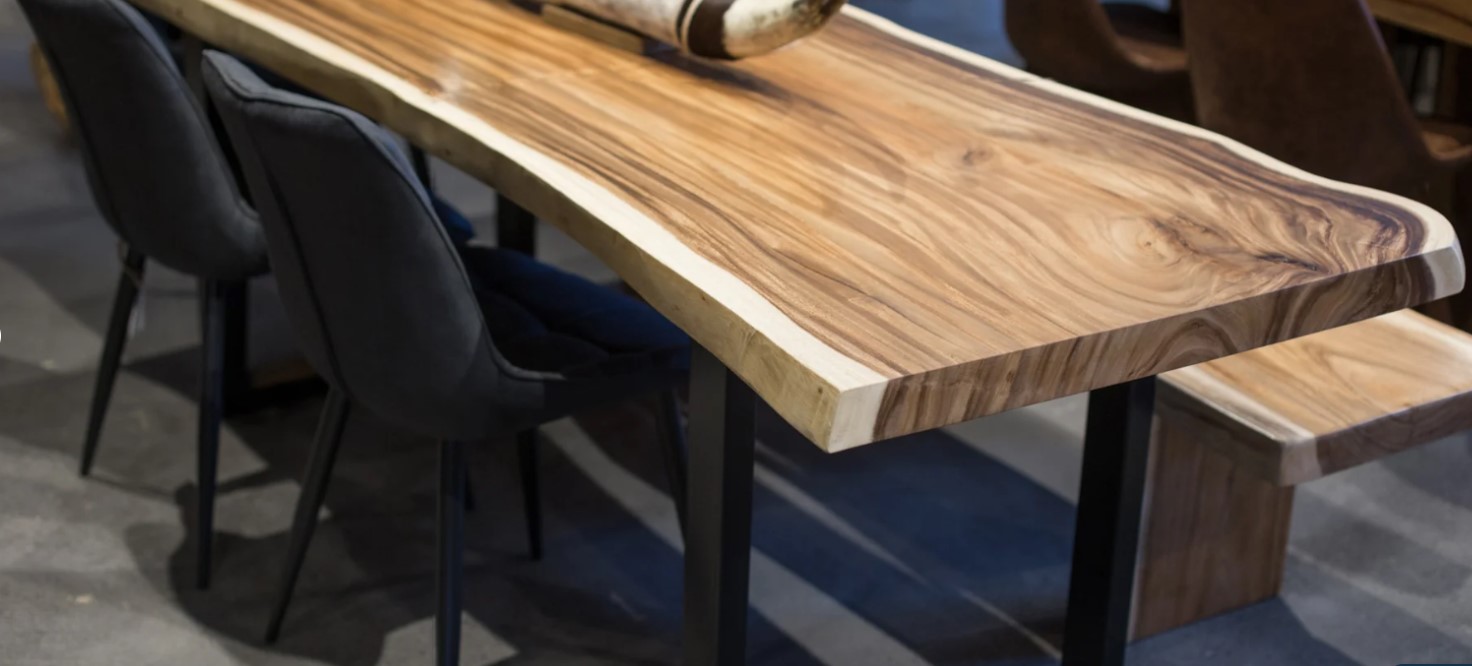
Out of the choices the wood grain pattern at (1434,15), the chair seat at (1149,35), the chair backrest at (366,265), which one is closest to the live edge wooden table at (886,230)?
the chair backrest at (366,265)

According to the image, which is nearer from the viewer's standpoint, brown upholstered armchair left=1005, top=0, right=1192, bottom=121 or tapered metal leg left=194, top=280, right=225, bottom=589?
tapered metal leg left=194, top=280, right=225, bottom=589

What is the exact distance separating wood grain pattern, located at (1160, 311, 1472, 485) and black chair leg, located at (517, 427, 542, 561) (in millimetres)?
882

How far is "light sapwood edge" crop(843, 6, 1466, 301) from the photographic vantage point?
1.42 meters

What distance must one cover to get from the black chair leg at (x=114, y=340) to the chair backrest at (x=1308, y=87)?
5.48 feet

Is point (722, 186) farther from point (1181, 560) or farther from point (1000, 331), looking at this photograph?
point (1181, 560)

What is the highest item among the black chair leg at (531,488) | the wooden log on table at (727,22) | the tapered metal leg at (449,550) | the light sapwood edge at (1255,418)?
the wooden log on table at (727,22)

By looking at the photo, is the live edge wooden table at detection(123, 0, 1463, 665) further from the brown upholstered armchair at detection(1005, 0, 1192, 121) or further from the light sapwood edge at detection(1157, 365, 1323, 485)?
the brown upholstered armchair at detection(1005, 0, 1192, 121)

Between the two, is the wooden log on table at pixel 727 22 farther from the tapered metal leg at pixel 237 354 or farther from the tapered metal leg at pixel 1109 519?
the tapered metal leg at pixel 237 354

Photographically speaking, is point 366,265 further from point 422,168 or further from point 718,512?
point 422,168

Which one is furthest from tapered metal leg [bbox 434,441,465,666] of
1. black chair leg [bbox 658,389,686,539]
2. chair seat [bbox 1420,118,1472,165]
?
chair seat [bbox 1420,118,1472,165]

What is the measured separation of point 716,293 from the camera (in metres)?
1.29

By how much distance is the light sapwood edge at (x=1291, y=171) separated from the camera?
142cm

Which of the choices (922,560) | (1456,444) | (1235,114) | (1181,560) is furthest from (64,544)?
(1456,444)

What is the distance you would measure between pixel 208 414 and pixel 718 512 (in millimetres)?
1041
